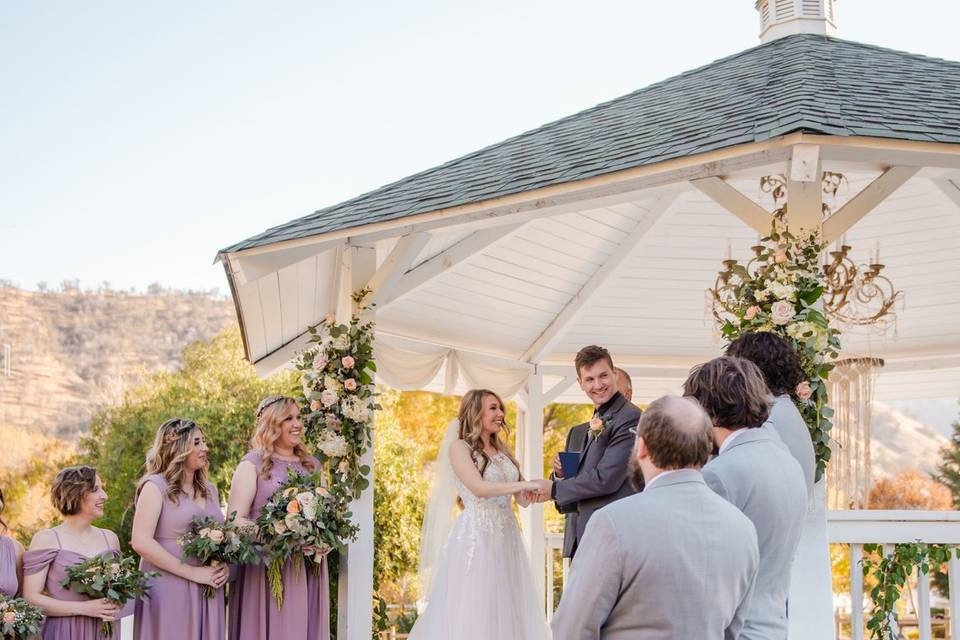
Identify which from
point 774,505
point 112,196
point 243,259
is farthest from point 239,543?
point 112,196

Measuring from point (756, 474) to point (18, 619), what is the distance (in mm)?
3506

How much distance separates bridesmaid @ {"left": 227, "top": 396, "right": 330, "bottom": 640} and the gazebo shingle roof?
1192mm

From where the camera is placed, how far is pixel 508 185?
5.75m

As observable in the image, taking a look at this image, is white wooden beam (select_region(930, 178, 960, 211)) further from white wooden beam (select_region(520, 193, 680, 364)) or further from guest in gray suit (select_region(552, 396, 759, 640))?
guest in gray suit (select_region(552, 396, 759, 640))

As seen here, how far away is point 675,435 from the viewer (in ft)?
8.42

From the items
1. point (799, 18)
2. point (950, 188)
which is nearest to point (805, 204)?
point (950, 188)

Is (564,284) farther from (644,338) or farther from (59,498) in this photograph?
(59,498)

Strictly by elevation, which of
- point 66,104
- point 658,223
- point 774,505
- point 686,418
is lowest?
point 774,505

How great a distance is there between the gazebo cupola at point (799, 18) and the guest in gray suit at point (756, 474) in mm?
→ 5754

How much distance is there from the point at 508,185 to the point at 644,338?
17.7 ft

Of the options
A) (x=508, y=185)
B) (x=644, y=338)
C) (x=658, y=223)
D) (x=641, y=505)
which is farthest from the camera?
(x=644, y=338)

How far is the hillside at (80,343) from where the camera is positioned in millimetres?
46188

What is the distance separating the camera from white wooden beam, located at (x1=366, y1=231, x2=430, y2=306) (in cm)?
643

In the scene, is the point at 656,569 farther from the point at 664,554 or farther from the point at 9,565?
the point at 9,565
